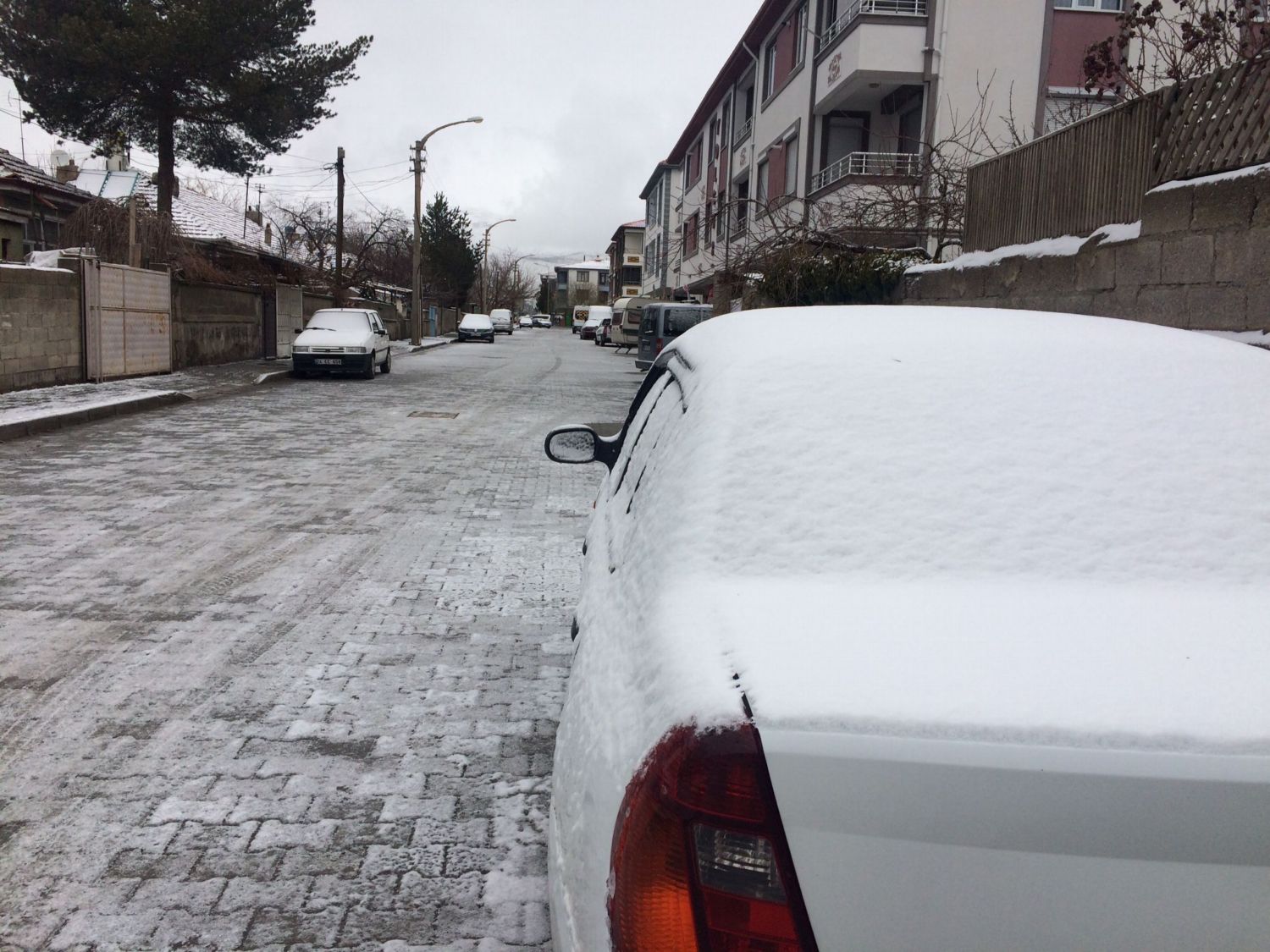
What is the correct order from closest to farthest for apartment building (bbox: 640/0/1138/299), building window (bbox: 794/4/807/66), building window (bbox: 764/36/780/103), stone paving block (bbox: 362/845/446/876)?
1. stone paving block (bbox: 362/845/446/876)
2. apartment building (bbox: 640/0/1138/299)
3. building window (bbox: 794/4/807/66)
4. building window (bbox: 764/36/780/103)

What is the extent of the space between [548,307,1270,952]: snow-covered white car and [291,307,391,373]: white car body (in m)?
21.0

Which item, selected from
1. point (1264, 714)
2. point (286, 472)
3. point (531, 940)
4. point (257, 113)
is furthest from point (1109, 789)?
point (257, 113)

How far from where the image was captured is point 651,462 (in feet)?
8.13

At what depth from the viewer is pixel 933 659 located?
4.97 feet

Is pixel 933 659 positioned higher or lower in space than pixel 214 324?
lower

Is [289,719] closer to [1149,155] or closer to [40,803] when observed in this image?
[40,803]

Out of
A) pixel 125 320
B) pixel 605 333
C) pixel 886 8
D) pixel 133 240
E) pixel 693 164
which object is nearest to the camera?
pixel 125 320

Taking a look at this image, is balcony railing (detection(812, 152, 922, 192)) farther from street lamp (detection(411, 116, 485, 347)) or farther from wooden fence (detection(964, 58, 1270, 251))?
street lamp (detection(411, 116, 485, 347))

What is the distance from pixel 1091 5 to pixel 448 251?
5317 cm

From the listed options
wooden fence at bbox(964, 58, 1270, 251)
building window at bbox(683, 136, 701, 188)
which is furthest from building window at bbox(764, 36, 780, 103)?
wooden fence at bbox(964, 58, 1270, 251)

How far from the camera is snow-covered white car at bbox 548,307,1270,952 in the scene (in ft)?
4.27

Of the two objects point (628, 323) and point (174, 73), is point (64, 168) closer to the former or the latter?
point (174, 73)

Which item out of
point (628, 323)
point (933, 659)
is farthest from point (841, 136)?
point (933, 659)

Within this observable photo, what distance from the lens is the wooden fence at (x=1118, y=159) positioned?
6469 millimetres
